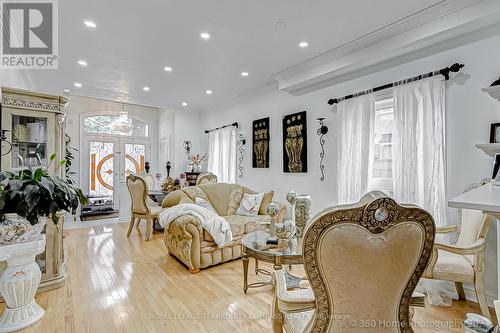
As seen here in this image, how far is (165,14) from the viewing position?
257 cm

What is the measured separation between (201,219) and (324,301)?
2.34 metres

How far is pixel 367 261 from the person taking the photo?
105 cm

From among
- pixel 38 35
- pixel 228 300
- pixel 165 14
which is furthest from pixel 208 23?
pixel 228 300

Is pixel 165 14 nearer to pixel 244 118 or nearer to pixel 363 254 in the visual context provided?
pixel 363 254

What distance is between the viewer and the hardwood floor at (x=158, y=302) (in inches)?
82.0

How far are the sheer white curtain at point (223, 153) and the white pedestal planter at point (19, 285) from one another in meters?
3.98

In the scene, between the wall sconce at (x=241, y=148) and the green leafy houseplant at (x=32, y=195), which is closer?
the green leafy houseplant at (x=32, y=195)

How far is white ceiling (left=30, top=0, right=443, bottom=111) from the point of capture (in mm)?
2461

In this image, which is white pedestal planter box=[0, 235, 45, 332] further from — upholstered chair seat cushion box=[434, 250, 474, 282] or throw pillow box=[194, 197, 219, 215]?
upholstered chair seat cushion box=[434, 250, 474, 282]

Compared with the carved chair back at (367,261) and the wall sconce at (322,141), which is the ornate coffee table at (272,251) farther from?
the wall sconce at (322,141)

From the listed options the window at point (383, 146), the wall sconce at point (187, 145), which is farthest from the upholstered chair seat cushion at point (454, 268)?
the wall sconce at point (187, 145)

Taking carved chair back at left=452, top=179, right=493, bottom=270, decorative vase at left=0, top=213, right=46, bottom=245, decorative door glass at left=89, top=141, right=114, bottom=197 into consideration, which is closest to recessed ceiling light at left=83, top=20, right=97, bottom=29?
decorative vase at left=0, top=213, right=46, bottom=245

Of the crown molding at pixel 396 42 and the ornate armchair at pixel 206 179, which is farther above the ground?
the crown molding at pixel 396 42

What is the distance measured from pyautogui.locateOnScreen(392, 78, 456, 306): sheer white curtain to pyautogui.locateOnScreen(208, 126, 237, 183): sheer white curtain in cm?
349
